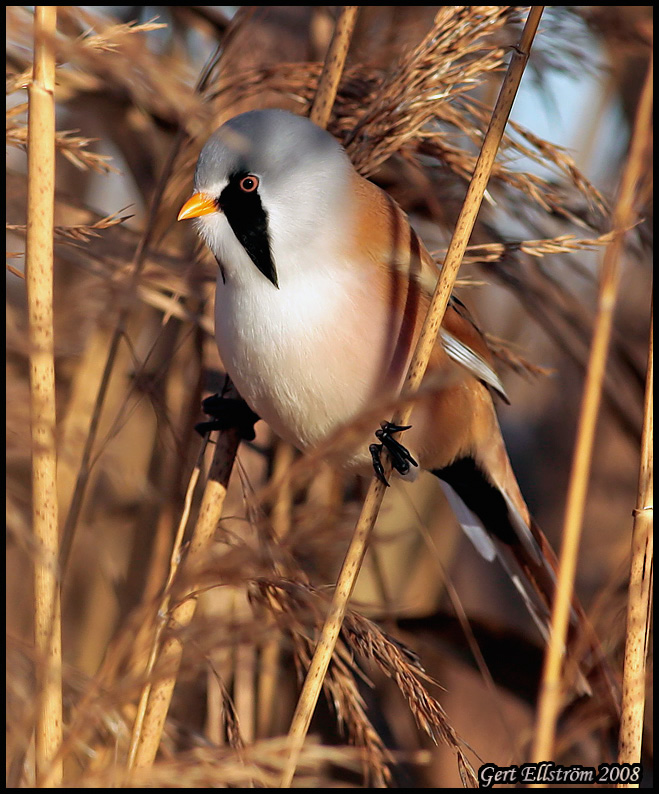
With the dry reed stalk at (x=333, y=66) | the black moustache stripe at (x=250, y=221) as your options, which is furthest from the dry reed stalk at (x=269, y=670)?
the dry reed stalk at (x=333, y=66)

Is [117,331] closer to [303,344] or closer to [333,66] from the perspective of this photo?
[303,344]

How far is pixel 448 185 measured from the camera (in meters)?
2.38

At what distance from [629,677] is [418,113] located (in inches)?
50.7

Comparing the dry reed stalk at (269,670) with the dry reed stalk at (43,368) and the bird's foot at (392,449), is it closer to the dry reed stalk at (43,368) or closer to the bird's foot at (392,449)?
the bird's foot at (392,449)

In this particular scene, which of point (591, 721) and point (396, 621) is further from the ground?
point (591, 721)

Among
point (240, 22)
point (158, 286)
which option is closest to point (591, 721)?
point (158, 286)

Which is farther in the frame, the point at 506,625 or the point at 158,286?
the point at 506,625

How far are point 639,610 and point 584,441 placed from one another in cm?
42

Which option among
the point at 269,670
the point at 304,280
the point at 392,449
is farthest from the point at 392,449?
the point at 269,670

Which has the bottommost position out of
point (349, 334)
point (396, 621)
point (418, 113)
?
point (396, 621)

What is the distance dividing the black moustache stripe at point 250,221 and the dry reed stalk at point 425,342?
50cm

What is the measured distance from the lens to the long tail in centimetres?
223

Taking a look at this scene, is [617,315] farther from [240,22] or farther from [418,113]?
[240,22]

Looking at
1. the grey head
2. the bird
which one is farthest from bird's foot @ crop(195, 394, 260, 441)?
the grey head
